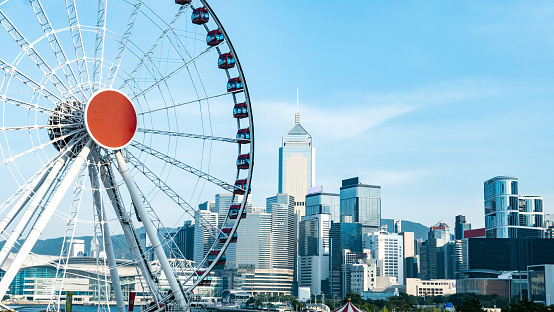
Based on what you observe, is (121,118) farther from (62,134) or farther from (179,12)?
(179,12)

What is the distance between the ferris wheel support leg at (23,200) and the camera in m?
62.0

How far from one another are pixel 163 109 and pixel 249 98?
11.2m

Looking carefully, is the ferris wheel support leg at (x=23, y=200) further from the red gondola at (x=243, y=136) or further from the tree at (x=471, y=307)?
the tree at (x=471, y=307)

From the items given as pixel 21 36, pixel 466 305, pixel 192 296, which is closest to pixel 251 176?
pixel 192 296

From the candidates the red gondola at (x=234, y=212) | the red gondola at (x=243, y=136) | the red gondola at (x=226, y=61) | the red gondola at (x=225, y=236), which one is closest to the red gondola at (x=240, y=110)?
the red gondola at (x=243, y=136)

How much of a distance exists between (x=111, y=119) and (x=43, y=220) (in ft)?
34.2

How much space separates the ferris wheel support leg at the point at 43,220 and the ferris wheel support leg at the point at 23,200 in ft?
6.69

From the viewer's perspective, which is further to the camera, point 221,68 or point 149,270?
point 221,68

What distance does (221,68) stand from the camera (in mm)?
82562

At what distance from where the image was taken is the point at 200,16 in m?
81.1

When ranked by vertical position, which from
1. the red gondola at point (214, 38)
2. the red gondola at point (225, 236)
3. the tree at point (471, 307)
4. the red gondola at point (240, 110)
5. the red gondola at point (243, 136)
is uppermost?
the red gondola at point (214, 38)

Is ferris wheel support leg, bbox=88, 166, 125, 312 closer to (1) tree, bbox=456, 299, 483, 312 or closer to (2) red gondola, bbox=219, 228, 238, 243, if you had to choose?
(2) red gondola, bbox=219, 228, 238, 243

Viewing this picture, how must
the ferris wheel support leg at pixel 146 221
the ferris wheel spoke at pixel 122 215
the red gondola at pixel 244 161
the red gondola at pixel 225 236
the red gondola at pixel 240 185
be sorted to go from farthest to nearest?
the red gondola at pixel 244 161 < the red gondola at pixel 240 185 < the red gondola at pixel 225 236 < the ferris wheel spoke at pixel 122 215 < the ferris wheel support leg at pixel 146 221

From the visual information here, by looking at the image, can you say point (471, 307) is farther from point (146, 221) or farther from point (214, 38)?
point (146, 221)
